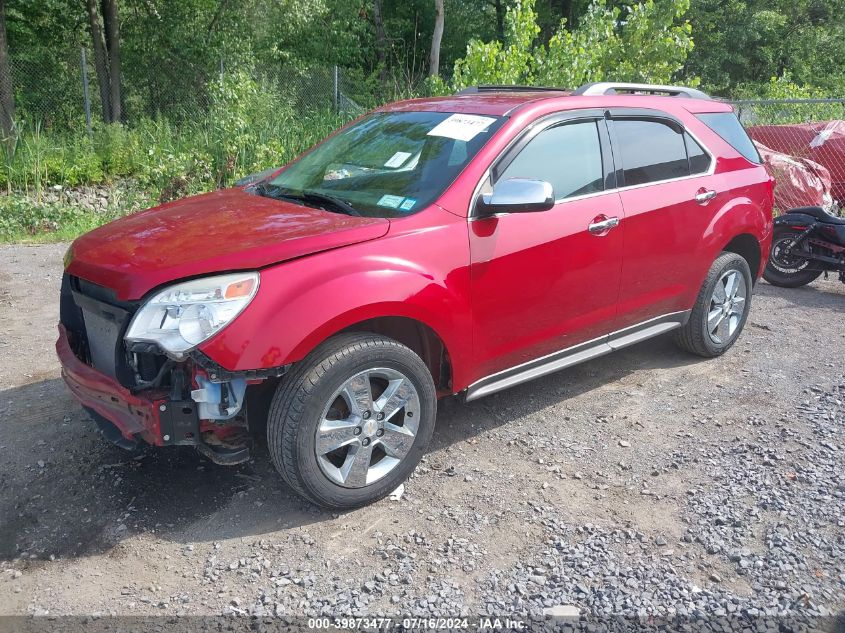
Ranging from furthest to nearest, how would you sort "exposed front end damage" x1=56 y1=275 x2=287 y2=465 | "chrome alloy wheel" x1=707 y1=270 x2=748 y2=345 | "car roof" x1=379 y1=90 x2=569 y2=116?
"chrome alloy wheel" x1=707 y1=270 x2=748 y2=345
"car roof" x1=379 y1=90 x2=569 y2=116
"exposed front end damage" x1=56 y1=275 x2=287 y2=465

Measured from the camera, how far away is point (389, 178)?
393cm

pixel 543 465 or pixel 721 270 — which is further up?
pixel 721 270

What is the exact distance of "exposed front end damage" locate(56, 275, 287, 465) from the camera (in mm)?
3012

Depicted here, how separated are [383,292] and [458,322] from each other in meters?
0.51

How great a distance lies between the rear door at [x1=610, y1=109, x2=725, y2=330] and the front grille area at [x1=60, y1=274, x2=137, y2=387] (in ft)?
9.19

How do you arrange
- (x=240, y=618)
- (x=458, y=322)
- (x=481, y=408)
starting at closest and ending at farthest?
(x=240, y=618) < (x=458, y=322) < (x=481, y=408)

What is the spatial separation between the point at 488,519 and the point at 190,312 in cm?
162

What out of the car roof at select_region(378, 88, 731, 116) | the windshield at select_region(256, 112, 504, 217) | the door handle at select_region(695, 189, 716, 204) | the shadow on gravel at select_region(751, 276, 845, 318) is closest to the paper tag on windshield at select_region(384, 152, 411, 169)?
the windshield at select_region(256, 112, 504, 217)

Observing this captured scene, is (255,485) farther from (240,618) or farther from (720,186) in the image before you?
(720,186)

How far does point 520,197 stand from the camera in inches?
140

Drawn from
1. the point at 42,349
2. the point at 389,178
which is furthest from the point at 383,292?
the point at 42,349

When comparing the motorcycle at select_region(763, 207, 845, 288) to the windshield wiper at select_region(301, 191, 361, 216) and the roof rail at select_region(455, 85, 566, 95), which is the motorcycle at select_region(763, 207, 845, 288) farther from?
the windshield wiper at select_region(301, 191, 361, 216)

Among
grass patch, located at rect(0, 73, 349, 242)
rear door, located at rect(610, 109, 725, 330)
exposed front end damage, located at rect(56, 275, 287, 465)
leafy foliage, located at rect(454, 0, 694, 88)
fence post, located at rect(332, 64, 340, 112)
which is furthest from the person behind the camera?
fence post, located at rect(332, 64, 340, 112)

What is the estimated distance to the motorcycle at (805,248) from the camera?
24.2 feet
